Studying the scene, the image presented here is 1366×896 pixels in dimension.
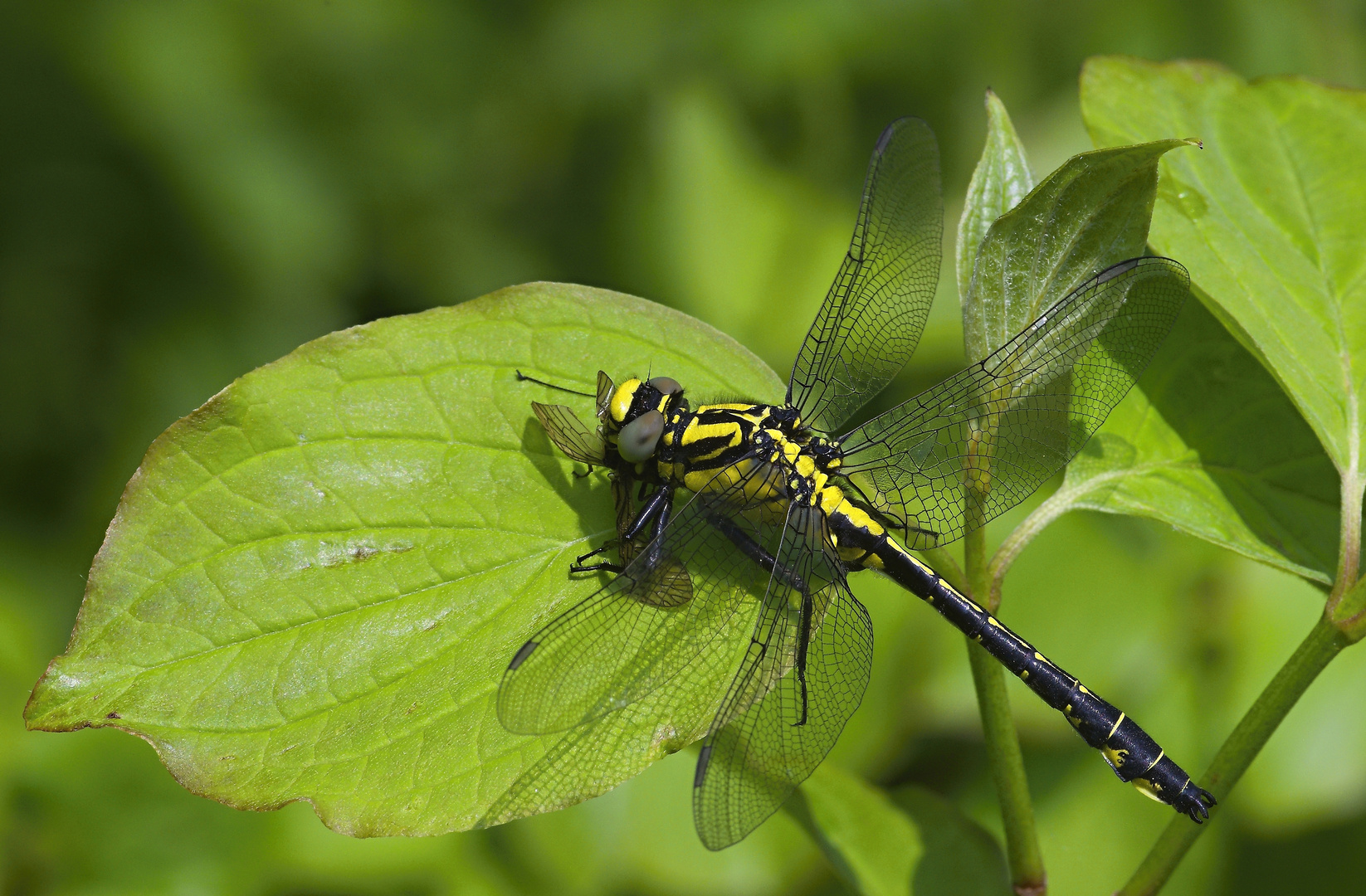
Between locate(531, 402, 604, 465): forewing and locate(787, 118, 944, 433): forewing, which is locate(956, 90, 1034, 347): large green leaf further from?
locate(531, 402, 604, 465): forewing

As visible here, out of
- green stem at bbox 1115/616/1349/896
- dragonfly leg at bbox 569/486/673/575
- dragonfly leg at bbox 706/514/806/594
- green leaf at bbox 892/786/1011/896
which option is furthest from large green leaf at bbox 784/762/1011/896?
dragonfly leg at bbox 569/486/673/575

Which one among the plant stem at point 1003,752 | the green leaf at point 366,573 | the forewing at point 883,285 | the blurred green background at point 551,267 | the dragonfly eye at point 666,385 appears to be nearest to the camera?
the green leaf at point 366,573

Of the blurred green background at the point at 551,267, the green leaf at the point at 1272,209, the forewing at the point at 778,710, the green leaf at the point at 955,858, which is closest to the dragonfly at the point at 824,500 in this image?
the forewing at the point at 778,710

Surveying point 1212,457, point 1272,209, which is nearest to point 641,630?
point 1212,457

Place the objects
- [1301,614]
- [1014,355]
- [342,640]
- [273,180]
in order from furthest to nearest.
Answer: [273,180] → [1301,614] → [1014,355] → [342,640]

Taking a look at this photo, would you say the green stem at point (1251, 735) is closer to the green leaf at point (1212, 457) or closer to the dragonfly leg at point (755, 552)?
the green leaf at point (1212, 457)

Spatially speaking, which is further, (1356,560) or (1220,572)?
(1220,572)

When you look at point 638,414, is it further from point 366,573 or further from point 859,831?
point 859,831

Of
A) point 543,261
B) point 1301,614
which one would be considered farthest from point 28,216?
point 1301,614

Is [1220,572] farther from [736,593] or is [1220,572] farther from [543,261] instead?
[543,261]
